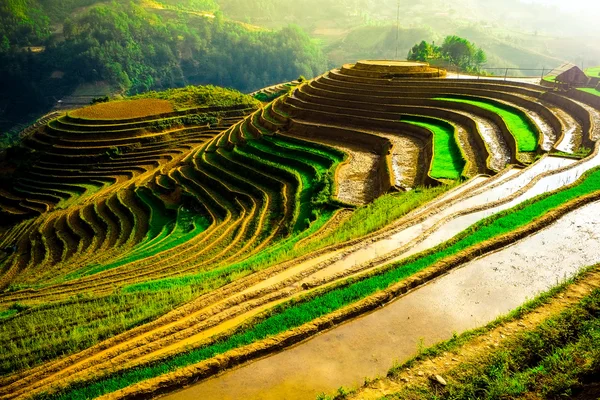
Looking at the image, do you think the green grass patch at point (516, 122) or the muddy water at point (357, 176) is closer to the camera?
the green grass patch at point (516, 122)

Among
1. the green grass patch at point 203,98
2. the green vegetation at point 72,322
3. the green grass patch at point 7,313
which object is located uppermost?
the green grass patch at point 203,98

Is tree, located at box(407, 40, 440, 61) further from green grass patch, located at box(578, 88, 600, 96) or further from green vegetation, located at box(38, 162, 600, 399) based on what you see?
green vegetation, located at box(38, 162, 600, 399)

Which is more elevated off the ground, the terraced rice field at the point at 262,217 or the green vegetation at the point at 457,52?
the green vegetation at the point at 457,52

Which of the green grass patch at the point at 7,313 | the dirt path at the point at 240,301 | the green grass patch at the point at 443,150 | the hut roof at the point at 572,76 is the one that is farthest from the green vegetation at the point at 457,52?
the green grass patch at the point at 7,313

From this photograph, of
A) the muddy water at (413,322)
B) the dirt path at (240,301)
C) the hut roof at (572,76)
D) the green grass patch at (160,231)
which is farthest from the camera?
the hut roof at (572,76)

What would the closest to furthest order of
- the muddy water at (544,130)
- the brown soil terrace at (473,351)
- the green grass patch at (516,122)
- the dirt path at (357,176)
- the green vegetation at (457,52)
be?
the brown soil terrace at (473,351)
the muddy water at (544,130)
the green grass patch at (516,122)
the dirt path at (357,176)
the green vegetation at (457,52)

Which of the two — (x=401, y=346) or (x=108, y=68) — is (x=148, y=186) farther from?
(x=108, y=68)

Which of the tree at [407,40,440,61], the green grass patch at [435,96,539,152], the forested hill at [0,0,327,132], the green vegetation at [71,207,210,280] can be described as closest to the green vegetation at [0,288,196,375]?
the green vegetation at [71,207,210,280]

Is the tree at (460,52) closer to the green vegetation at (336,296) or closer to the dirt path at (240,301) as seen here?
the dirt path at (240,301)
